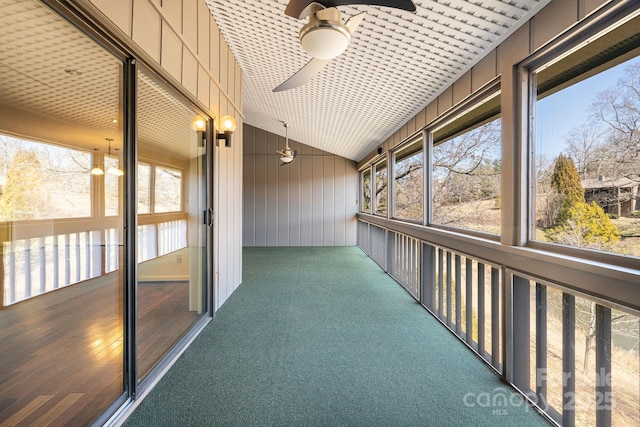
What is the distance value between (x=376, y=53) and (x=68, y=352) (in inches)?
129

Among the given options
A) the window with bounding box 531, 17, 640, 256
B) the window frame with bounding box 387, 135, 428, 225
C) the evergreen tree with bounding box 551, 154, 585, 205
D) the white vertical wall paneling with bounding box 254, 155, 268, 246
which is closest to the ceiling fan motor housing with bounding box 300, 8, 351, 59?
the window with bounding box 531, 17, 640, 256

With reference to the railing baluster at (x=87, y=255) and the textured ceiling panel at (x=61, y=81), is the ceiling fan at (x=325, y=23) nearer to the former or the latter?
the textured ceiling panel at (x=61, y=81)

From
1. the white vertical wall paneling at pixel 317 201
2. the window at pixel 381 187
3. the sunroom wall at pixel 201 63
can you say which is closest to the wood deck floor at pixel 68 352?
the sunroom wall at pixel 201 63

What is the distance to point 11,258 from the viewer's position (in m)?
1.60

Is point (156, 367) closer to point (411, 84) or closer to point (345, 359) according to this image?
point (345, 359)

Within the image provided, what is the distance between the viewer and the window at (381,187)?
19.2 feet

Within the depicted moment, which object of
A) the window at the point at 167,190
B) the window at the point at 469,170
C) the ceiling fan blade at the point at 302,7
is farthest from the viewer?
the window at the point at 469,170

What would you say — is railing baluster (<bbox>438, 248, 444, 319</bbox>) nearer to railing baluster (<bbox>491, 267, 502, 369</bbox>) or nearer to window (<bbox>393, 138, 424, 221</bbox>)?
window (<bbox>393, 138, 424, 221</bbox>)

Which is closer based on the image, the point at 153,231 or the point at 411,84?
the point at 153,231

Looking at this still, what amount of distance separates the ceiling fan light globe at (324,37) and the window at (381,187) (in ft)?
14.4

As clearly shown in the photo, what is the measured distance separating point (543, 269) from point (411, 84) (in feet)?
6.87

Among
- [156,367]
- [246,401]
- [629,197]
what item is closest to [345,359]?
[246,401]

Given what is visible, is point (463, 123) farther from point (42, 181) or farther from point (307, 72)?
point (42, 181)

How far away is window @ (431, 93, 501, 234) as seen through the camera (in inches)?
92.4
